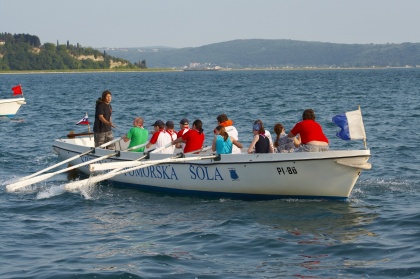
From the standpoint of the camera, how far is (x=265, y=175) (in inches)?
598

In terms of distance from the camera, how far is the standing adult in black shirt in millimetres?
18500

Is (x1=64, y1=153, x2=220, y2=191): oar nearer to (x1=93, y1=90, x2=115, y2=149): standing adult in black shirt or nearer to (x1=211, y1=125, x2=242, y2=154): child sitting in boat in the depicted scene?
(x1=211, y1=125, x2=242, y2=154): child sitting in boat

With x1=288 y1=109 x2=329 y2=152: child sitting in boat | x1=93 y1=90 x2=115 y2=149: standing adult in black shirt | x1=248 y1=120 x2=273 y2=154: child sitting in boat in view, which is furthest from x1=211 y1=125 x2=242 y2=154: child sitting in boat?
x1=93 y1=90 x2=115 y2=149: standing adult in black shirt

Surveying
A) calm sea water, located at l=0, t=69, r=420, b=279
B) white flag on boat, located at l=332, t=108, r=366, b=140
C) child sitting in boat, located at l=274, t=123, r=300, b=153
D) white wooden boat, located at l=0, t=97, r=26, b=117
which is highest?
white flag on boat, located at l=332, t=108, r=366, b=140

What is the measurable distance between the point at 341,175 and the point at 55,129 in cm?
2137

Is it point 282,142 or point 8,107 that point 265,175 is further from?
point 8,107

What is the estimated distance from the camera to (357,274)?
A: 10.7m

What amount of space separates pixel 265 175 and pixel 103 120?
16.8 feet

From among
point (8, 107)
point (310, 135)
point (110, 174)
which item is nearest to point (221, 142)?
point (310, 135)

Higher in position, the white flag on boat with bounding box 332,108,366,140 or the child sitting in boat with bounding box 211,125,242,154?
the white flag on boat with bounding box 332,108,366,140

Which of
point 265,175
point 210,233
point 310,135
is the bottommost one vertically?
point 210,233

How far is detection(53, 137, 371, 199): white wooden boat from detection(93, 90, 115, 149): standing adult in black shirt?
1837 millimetres

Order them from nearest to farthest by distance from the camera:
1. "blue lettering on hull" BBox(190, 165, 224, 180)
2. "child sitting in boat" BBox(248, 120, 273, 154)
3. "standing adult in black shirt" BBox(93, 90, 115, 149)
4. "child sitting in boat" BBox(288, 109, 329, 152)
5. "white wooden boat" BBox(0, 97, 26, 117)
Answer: "child sitting in boat" BBox(288, 109, 329, 152), "child sitting in boat" BBox(248, 120, 273, 154), "blue lettering on hull" BBox(190, 165, 224, 180), "standing adult in black shirt" BBox(93, 90, 115, 149), "white wooden boat" BBox(0, 97, 26, 117)

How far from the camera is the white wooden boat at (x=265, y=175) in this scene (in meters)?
14.6
